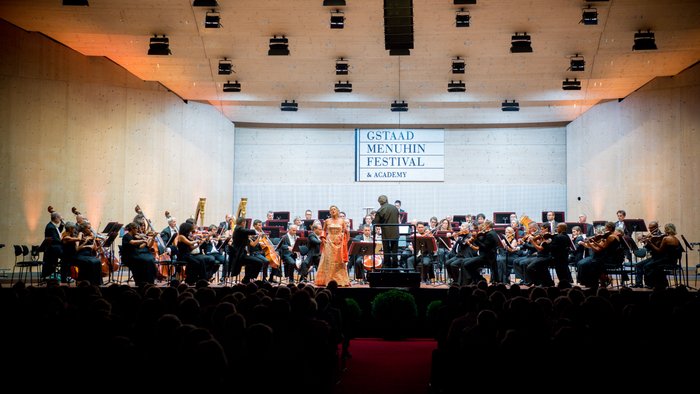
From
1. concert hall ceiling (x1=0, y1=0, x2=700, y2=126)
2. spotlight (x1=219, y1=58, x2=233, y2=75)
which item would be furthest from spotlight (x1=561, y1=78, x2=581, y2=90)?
spotlight (x1=219, y1=58, x2=233, y2=75)

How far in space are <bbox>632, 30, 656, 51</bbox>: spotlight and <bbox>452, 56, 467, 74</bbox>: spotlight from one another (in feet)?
12.1

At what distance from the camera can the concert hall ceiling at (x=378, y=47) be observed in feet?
39.5

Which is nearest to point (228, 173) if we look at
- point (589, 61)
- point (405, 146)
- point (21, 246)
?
point (405, 146)

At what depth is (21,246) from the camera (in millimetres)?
13133

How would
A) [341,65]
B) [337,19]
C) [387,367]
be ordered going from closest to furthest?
[387,367] < [337,19] < [341,65]

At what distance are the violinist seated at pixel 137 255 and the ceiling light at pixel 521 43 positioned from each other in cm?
821

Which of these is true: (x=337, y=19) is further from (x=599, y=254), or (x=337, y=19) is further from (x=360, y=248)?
(x=599, y=254)

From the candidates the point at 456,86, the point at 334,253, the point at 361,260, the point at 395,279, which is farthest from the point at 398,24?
the point at 361,260

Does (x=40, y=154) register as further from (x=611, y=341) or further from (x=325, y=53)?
(x=611, y=341)

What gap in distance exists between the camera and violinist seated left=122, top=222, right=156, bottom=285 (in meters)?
11.3

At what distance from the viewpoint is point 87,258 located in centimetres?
1160

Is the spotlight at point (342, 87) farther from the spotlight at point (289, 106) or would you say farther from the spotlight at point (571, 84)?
the spotlight at point (571, 84)

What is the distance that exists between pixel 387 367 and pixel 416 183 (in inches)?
594

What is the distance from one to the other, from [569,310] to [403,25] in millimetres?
7368
